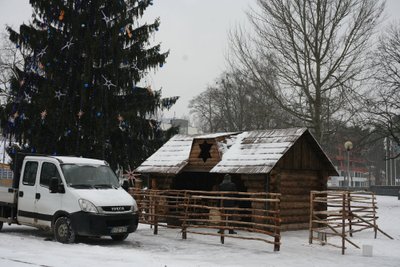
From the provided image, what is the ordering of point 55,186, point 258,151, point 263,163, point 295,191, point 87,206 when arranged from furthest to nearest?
point 295,191, point 258,151, point 263,163, point 55,186, point 87,206

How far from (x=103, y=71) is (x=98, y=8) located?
10.9 ft

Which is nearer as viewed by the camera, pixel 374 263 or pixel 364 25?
pixel 374 263

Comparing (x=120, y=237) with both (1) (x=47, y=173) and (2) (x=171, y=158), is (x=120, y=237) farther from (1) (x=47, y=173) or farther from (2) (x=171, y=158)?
(2) (x=171, y=158)

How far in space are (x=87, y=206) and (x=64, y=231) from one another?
1049 mm

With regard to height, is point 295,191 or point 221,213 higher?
point 295,191

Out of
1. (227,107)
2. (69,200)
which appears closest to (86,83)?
(69,200)

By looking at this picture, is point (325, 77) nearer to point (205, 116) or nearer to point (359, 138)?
point (359, 138)

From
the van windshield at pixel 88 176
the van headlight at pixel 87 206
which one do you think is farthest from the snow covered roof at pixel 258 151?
the van headlight at pixel 87 206

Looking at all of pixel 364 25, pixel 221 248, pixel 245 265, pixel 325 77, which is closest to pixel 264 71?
pixel 325 77

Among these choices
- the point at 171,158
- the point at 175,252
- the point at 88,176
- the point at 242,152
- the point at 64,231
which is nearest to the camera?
the point at 175,252

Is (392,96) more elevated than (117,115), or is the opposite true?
(392,96)

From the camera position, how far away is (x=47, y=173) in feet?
46.9

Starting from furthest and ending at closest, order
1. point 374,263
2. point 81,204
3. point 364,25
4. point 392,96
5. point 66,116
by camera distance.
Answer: point 392,96 → point 364,25 → point 66,116 → point 81,204 → point 374,263

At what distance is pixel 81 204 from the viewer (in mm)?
13039
